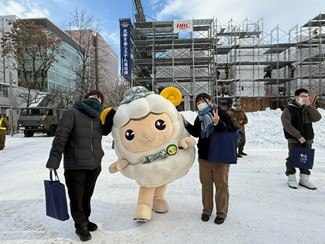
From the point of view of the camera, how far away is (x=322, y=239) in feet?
11.0

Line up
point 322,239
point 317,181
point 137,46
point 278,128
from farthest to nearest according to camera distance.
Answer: point 137,46 → point 278,128 → point 317,181 → point 322,239

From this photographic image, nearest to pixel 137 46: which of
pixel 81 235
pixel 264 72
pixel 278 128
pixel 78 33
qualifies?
pixel 78 33

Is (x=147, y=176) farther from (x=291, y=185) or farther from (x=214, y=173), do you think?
(x=291, y=185)

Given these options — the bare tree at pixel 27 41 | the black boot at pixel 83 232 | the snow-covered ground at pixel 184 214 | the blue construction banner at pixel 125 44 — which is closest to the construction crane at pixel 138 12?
the blue construction banner at pixel 125 44

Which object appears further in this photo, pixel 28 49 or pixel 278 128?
pixel 28 49

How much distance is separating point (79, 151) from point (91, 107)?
0.52 metres

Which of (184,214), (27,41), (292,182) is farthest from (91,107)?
(27,41)

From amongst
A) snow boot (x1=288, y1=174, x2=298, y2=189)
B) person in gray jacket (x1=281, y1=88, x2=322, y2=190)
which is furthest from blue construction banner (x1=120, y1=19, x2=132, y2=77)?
snow boot (x1=288, y1=174, x2=298, y2=189)

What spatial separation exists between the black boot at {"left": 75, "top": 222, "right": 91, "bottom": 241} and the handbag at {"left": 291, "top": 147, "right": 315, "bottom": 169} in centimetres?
375

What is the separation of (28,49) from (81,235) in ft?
99.9

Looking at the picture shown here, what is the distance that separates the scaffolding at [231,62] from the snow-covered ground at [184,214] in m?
17.3

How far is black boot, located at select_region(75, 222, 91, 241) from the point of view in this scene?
11.3 ft

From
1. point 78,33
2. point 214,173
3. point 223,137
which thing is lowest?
point 214,173

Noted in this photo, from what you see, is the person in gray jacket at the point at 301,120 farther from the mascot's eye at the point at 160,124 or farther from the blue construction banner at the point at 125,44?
the blue construction banner at the point at 125,44
